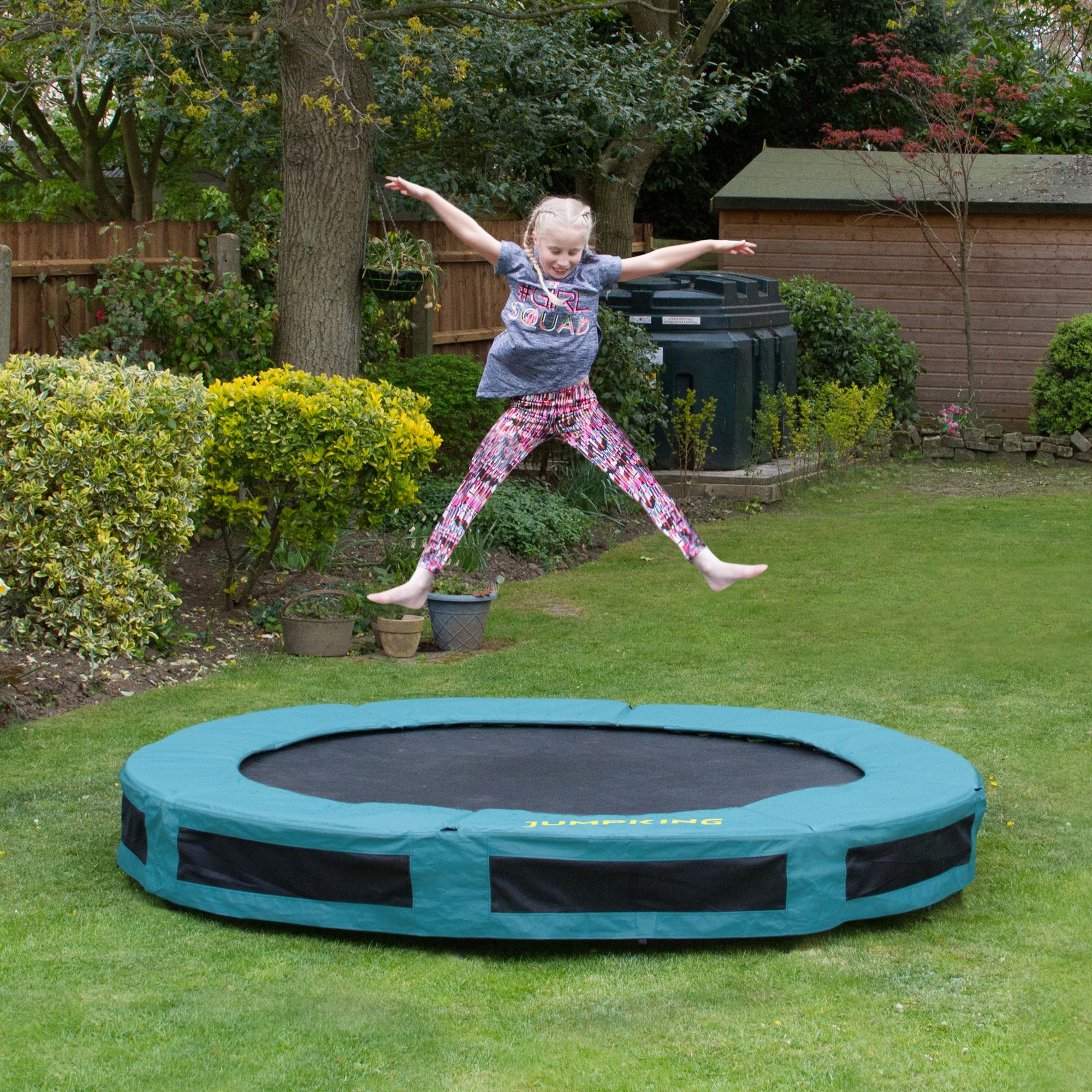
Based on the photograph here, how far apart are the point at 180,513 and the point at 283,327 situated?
6.16ft

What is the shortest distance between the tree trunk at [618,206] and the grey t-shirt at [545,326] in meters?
7.56

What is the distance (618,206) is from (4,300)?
21.5ft

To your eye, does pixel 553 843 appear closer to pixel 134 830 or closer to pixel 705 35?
pixel 134 830

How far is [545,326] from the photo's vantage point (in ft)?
13.9

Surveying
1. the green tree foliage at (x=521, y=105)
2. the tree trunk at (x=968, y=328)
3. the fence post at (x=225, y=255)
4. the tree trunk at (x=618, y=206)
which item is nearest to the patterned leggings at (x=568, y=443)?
the fence post at (x=225, y=255)

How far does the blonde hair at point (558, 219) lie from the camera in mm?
4133

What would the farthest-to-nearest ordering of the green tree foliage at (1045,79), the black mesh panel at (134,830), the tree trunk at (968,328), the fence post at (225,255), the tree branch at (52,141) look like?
the tree branch at (52,141) < the green tree foliage at (1045,79) < the tree trunk at (968,328) < the fence post at (225,255) < the black mesh panel at (134,830)

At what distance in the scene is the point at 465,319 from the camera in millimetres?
10195

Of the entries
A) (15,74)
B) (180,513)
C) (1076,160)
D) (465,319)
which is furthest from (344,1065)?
(15,74)

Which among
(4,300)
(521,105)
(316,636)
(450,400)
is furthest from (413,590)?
(521,105)

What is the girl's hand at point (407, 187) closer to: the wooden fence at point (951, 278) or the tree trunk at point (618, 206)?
the tree trunk at point (618, 206)

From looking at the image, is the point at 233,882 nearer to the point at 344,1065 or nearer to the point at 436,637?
the point at 344,1065

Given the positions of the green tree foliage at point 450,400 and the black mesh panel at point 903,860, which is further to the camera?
the green tree foliage at point 450,400

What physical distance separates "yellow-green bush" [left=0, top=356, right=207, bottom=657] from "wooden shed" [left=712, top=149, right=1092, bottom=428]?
7972 mm
